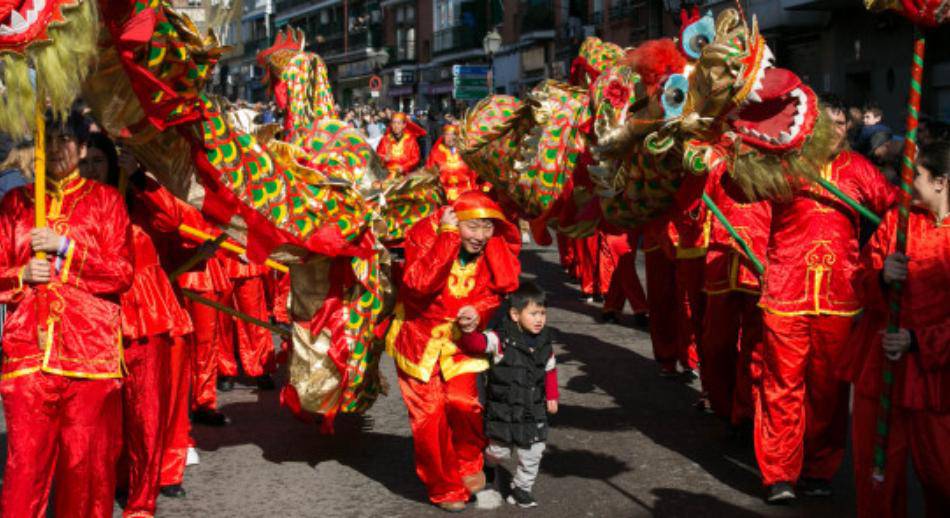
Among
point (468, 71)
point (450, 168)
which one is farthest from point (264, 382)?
point (468, 71)

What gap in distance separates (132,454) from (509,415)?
175 cm

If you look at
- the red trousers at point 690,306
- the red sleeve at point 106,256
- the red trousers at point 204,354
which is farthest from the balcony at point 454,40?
the red sleeve at point 106,256

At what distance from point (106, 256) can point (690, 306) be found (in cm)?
455

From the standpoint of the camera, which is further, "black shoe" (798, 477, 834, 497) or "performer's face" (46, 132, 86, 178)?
"black shoe" (798, 477, 834, 497)

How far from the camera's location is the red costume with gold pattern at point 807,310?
593 cm

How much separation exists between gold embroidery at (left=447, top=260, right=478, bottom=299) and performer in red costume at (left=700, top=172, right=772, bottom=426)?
1.52m

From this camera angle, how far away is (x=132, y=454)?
5.71 metres

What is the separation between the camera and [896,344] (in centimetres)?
459

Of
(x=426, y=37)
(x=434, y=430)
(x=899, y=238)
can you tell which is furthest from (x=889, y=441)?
(x=426, y=37)

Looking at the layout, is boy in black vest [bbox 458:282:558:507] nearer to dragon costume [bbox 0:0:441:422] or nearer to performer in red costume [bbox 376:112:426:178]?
dragon costume [bbox 0:0:441:422]

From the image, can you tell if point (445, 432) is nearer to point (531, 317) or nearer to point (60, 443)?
point (531, 317)

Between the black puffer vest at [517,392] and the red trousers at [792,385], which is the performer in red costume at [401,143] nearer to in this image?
the black puffer vest at [517,392]

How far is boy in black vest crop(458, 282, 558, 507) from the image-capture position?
5906 mm

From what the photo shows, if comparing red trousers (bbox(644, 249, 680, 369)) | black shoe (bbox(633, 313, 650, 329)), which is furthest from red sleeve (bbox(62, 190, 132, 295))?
black shoe (bbox(633, 313, 650, 329))
